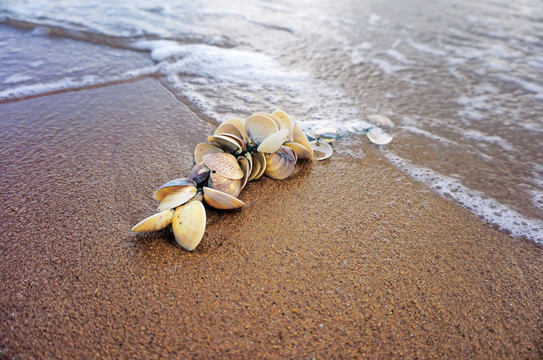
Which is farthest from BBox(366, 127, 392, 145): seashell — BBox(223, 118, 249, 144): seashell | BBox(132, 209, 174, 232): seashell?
BBox(132, 209, 174, 232): seashell

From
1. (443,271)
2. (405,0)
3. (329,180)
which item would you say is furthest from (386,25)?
(443,271)

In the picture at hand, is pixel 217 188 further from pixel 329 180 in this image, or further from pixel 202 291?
pixel 329 180

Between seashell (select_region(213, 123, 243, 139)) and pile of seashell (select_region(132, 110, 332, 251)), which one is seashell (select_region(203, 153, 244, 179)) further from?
seashell (select_region(213, 123, 243, 139))

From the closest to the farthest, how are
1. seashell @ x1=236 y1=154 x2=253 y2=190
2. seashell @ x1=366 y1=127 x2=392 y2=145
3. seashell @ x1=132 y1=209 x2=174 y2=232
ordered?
seashell @ x1=132 y1=209 x2=174 y2=232
seashell @ x1=236 y1=154 x2=253 y2=190
seashell @ x1=366 y1=127 x2=392 y2=145

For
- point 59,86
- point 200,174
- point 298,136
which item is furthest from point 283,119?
point 59,86

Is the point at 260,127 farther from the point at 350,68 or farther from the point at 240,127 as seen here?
the point at 350,68

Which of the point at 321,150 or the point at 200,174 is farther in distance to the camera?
the point at 321,150
